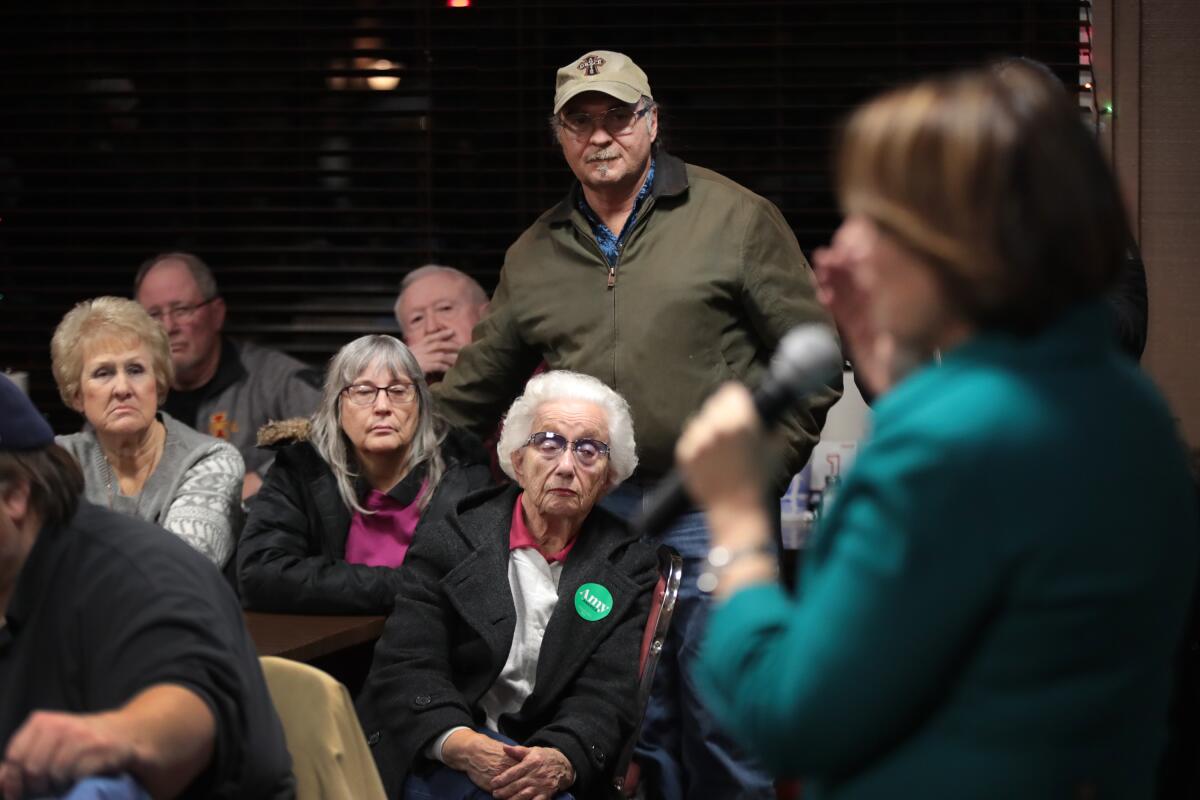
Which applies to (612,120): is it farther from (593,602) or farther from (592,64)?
(593,602)

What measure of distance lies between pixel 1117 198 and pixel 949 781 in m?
0.45

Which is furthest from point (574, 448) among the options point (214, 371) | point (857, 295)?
point (857, 295)

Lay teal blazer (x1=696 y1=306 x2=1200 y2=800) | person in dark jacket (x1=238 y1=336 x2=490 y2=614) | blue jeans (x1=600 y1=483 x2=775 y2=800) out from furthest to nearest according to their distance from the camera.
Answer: person in dark jacket (x1=238 y1=336 x2=490 y2=614) < blue jeans (x1=600 y1=483 x2=775 y2=800) < teal blazer (x1=696 y1=306 x2=1200 y2=800)

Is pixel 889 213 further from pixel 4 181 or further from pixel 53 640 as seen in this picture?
pixel 4 181

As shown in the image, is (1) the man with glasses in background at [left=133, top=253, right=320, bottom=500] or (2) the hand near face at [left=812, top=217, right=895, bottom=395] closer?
(2) the hand near face at [left=812, top=217, right=895, bottom=395]

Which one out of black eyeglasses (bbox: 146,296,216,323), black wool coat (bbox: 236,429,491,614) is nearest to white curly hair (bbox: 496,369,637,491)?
black wool coat (bbox: 236,429,491,614)

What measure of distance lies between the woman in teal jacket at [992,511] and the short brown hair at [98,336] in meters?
2.82

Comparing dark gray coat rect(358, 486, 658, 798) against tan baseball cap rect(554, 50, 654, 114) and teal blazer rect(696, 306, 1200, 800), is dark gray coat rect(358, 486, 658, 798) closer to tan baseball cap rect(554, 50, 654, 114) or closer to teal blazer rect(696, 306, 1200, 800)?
tan baseball cap rect(554, 50, 654, 114)

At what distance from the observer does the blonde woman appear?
11.6ft

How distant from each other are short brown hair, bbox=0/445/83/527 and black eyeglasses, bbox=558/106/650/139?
6.22 feet

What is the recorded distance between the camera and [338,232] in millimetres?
4906

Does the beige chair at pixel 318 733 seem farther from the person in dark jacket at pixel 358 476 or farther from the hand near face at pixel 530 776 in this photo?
the person in dark jacket at pixel 358 476

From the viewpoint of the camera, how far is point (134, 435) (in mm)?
3598

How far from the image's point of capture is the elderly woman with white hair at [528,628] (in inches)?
115
